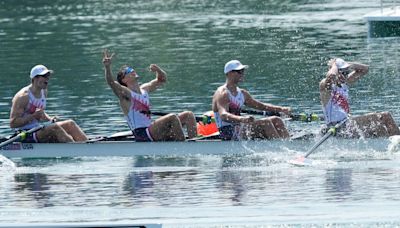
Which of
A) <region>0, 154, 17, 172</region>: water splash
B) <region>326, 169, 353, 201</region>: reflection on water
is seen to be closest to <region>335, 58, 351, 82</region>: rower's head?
<region>326, 169, 353, 201</region>: reflection on water

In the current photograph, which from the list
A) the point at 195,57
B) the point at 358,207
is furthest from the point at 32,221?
the point at 195,57

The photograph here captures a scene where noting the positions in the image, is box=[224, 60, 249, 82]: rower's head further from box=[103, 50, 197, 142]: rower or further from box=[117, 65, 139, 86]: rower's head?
box=[117, 65, 139, 86]: rower's head

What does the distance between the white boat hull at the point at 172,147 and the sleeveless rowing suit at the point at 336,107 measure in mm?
399

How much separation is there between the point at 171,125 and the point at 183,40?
86.8 ft

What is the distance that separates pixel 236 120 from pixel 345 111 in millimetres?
1933

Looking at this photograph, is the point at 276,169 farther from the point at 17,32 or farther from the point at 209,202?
the point at 17,32

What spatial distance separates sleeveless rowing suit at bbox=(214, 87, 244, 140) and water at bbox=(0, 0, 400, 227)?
17.3 inches

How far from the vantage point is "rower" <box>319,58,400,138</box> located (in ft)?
72.7

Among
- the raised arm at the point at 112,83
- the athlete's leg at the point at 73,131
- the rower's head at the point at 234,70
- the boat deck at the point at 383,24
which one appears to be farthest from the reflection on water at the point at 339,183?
the boat deck at the point at 383,24

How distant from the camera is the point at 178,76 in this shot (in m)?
37.7

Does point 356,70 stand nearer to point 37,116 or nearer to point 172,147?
point 172,147

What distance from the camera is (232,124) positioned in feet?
73.5

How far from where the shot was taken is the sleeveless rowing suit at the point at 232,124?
22.4 m

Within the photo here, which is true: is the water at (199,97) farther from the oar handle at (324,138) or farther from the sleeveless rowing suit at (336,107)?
the sleeveless rowing suit at (336,107)
